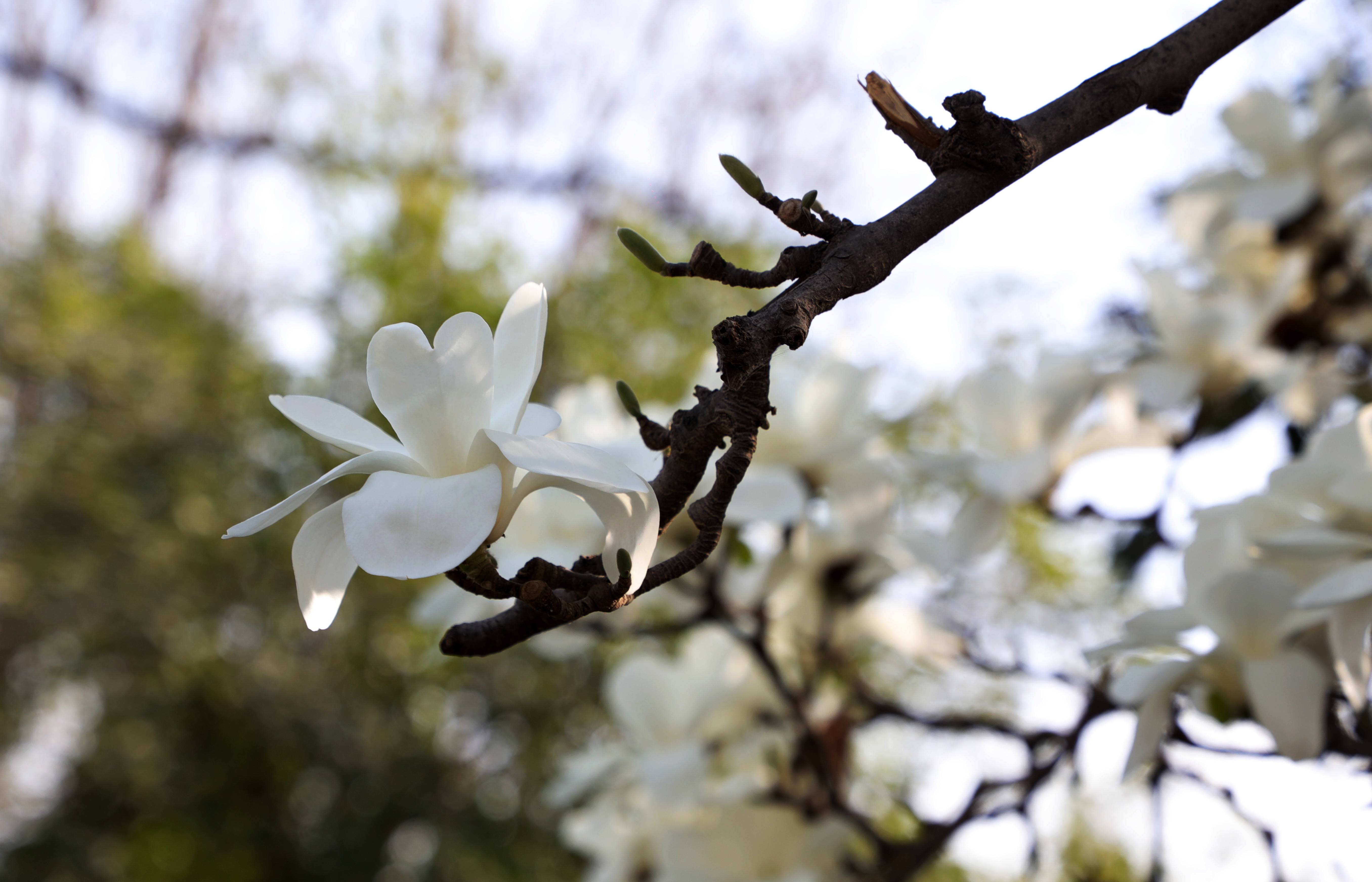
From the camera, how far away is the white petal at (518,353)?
0.45 feet

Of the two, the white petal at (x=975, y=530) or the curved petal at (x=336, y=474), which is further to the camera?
the white petal at (x=975, y=530)

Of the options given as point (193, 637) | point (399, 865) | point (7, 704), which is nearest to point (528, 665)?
point (399, 865)

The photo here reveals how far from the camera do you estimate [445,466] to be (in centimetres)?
14

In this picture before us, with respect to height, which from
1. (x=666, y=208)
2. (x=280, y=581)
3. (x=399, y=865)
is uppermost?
(x=666, y=208)

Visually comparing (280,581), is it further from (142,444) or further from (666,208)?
(666,208)

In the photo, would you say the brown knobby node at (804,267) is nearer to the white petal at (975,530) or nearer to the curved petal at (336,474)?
the curved petal at (336,474)

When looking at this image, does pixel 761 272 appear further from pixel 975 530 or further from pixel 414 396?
pixel 975 530

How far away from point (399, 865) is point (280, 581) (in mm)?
289

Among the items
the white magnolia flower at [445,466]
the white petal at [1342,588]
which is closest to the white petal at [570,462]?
the white magnolia flower at [445,466]

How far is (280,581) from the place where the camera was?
0.87 m

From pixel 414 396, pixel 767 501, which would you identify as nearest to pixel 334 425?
pixel 414 396

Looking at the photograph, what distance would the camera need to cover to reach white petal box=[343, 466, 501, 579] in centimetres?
11

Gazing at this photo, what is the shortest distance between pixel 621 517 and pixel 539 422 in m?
0.03

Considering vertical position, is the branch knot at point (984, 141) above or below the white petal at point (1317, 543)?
above
